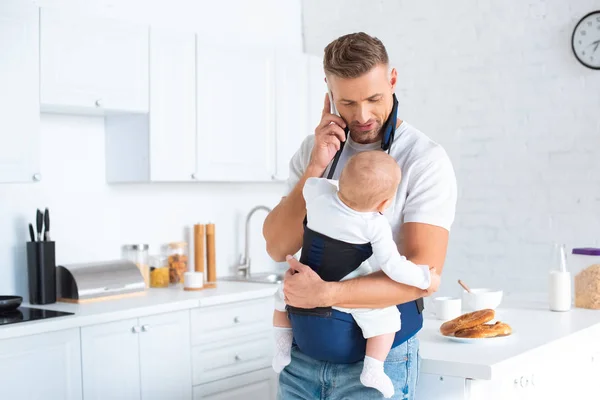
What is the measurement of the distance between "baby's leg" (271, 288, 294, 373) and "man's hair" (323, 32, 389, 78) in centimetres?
56

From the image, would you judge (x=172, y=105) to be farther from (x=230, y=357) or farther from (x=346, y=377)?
(x=346, y=377)

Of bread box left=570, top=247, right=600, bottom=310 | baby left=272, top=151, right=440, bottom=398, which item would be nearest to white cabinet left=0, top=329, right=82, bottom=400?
baby left=272, top=151, right=440, bottom=398

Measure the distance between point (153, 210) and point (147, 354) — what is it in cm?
106

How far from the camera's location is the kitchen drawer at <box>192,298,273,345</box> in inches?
146

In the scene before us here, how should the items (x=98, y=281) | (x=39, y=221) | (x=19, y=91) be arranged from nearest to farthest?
1. (x=19, y=91)
2. (x=39, y=221)
3. (x=98, y=281)

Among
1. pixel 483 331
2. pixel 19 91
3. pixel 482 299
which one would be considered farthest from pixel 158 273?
pixel 483 331

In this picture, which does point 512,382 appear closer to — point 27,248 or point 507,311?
point 507,311

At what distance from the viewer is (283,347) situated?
6.31 feet

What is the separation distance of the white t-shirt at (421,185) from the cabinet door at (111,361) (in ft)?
5.89

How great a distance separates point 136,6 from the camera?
13.8 feet

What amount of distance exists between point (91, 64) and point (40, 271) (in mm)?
964

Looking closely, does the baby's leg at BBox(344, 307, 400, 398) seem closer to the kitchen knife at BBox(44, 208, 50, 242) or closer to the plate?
the plate

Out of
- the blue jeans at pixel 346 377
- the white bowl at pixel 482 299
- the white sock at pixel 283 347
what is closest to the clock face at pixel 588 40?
the white bowl at pixel 482 299

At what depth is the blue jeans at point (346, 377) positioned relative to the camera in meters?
1.81
